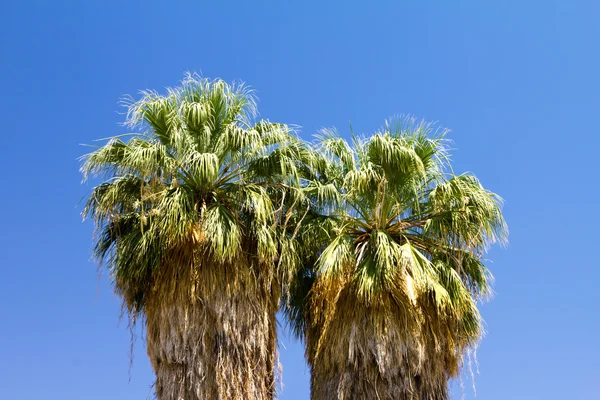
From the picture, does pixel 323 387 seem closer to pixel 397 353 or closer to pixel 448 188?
pixel 397 353

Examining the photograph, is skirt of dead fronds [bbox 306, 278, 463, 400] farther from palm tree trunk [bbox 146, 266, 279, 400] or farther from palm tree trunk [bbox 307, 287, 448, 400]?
palm tree trunk [bbox 146, 266, 279, 400]

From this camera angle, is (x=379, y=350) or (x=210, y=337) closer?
(x=210, y=337)

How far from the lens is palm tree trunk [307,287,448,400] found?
1439 cm

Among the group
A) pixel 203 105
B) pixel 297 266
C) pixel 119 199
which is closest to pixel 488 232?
pixel 297 266

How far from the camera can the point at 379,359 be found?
47.1 ft

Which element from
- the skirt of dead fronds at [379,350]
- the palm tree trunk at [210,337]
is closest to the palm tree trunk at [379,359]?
the skirt of dead fronds at [379,350]

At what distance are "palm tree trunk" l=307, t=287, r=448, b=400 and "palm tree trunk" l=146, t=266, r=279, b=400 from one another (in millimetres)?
1213

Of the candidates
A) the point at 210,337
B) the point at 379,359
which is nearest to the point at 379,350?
the point at 379,359

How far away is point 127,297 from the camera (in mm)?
14703

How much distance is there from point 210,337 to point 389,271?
3.23 meters

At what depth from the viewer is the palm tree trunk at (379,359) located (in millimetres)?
14391

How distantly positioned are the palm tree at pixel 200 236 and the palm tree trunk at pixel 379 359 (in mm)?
1163

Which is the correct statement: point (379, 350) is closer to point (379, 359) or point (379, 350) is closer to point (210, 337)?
point (379, 359)

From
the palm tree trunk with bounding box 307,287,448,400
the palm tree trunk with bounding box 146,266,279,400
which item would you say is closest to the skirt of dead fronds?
the palm tree trunk with bounding box 307,287,448,400
